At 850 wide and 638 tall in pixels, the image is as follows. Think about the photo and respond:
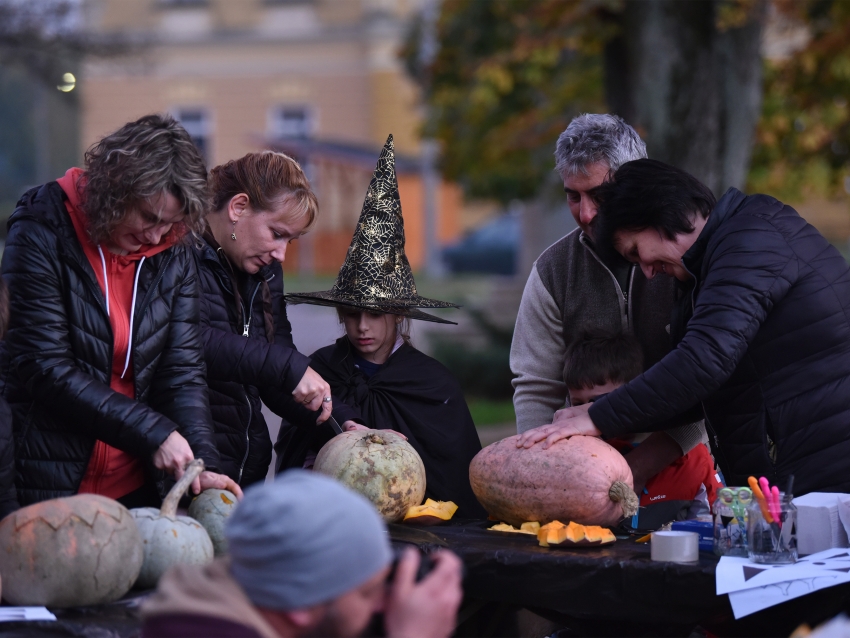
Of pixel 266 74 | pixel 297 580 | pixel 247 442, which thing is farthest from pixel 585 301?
pixel 266 74

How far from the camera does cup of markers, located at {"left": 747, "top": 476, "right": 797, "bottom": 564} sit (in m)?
2.79

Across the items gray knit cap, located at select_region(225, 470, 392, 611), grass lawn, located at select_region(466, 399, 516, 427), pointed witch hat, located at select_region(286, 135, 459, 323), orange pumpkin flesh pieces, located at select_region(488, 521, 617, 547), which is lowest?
grass lawn, located at select_region(466, 399, 516, 427)

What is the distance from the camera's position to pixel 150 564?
2.79m

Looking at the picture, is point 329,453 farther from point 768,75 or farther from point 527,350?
point 768,75

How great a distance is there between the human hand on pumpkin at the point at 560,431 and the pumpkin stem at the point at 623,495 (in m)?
0.17

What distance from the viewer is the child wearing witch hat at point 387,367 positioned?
4051 mm

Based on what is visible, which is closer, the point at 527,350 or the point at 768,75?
the point at 527,350

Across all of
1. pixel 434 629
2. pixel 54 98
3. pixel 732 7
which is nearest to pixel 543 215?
pixel 54 98

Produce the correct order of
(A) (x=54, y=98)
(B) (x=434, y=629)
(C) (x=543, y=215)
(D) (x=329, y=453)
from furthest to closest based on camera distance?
(C) (x=543, y=215), (A) (x=54, y=98), (D) (x=329, y=453), (B) (x=434, y=629)

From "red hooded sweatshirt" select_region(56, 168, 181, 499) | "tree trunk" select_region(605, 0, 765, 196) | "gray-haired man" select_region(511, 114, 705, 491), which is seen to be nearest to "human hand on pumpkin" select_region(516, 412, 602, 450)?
"gray-haired man" select_region(511, 114, 705, 491)

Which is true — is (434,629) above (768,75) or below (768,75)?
below

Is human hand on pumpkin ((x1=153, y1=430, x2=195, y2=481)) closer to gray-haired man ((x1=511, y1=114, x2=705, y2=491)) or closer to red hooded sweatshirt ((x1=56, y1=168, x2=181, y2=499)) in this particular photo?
red hooded sweatshirt ((x1=56, y1=168, x2=181, y2=499))

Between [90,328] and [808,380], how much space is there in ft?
6.79

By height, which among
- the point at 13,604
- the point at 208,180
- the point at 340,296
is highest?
the point at 208,180
